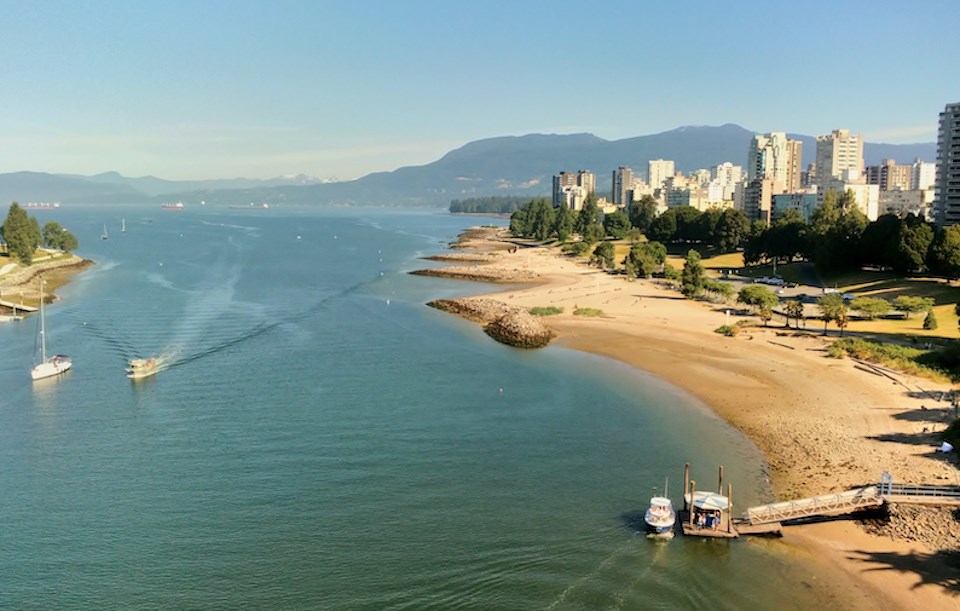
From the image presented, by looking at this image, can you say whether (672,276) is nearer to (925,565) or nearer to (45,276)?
(925,565)

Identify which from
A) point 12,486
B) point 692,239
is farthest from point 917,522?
point 692,239

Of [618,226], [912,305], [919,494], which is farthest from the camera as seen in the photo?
[618,226]

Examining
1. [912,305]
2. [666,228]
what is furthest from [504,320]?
[666,228]

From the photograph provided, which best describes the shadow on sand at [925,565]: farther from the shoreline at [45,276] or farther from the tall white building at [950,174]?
the tall white building at [950,174]

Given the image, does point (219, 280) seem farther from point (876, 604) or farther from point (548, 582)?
point (876, 604)

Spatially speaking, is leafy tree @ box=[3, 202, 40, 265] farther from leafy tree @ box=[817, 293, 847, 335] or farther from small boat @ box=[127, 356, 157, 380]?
leafy tree @ box=[817, 293, 847, 335]

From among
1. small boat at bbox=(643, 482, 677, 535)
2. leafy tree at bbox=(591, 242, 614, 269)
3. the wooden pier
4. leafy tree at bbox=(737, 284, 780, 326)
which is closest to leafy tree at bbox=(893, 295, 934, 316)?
leafy tree at bbox=(737, 284, 780, 326)
